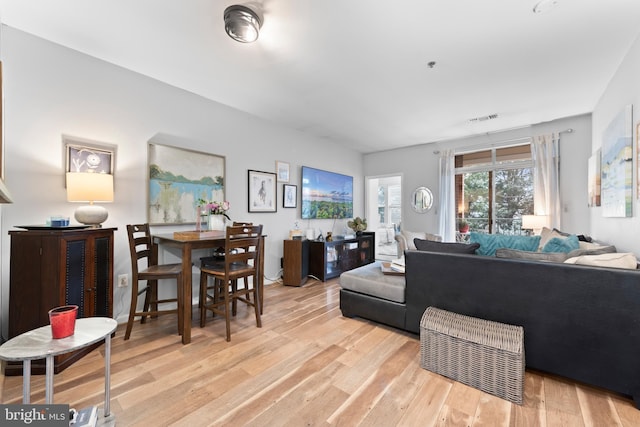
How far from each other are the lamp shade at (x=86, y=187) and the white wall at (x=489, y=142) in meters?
4.85

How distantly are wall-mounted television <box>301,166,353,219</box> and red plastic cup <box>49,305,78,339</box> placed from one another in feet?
11.2

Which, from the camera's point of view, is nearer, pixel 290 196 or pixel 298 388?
pixel 298 388

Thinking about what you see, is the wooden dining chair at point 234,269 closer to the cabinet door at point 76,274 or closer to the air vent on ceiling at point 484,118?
Result: the cabinet door at point 76,274

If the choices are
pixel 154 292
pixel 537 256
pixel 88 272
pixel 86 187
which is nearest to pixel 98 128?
pixel 86 187

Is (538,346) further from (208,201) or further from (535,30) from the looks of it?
(208,201)

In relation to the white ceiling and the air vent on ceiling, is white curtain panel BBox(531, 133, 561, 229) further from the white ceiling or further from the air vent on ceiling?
the air vent on ceiling

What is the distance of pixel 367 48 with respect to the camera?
2164 millimetres

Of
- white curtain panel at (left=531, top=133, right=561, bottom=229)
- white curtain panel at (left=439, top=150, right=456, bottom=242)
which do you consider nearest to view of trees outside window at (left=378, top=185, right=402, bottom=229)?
white curtain panel at (left=439, top=150, right=456, bottom=242)

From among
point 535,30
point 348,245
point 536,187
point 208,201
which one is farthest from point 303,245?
point 536,187

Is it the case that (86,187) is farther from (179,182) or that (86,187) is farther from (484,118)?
(484,118)

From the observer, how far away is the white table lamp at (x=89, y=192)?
201 cm

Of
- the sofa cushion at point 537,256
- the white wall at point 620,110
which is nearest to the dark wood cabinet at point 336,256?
the sofa cushion at point 537,256

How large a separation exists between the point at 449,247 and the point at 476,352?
2.67ft

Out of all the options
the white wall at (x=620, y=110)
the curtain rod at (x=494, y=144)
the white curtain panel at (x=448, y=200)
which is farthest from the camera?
the white curtain panel at (x=448, y=200)
